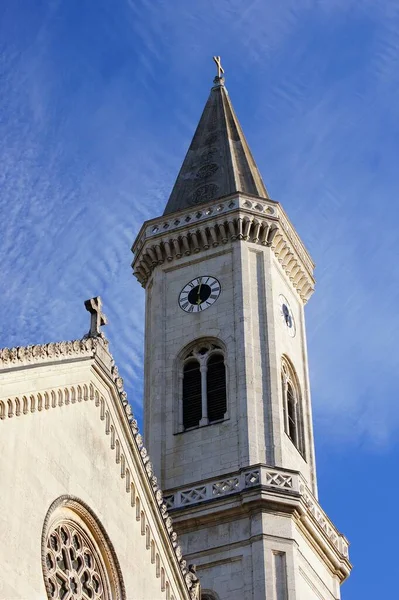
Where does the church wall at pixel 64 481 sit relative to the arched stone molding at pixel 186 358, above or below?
below

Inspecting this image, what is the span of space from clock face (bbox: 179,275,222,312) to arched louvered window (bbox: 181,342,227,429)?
4.12 feet

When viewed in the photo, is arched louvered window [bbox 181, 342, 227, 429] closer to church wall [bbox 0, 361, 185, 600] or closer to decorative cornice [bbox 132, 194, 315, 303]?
decorative cornice [bbox 132, 194, 315, 303]

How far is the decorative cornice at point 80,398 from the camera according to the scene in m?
24.5

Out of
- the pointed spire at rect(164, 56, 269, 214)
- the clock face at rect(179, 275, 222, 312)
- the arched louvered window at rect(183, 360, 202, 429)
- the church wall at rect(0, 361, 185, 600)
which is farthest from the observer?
the pointed spire at rect(164, 56, 269, 214)

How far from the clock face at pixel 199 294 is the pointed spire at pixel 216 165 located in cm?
307

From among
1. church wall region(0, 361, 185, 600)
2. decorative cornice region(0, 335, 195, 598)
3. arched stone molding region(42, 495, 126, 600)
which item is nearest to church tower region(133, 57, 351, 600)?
decorative cornice region(0, 335, 195, 598)

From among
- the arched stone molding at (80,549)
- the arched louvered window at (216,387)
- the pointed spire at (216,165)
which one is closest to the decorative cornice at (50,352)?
the arched stone molding at (80,549)

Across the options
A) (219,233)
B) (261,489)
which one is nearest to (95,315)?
(261,489)

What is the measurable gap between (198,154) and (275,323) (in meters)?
8.38

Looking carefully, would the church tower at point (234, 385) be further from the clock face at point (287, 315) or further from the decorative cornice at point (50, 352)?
the decorative cornice at point (50, 352)

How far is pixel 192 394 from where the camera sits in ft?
134

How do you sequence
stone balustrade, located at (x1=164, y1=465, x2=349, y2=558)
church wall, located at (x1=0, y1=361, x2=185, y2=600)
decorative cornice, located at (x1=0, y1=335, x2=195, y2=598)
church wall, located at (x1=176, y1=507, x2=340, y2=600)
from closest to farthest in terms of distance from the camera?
church wall, located at (x1=0, y1=361, x2=185, y2=600) → decorative cornice, located at (x1=0, y1=335, x2=195, y2=598) → church wall, located at (x1=176, y1=507, x2=340, y2=600) → stone balustrade, located at (x1=164, y1=465, x2=349, y2=558)

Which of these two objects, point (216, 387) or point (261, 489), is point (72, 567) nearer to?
point (261, 489)

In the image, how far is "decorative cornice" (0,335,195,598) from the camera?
24.5 metres
